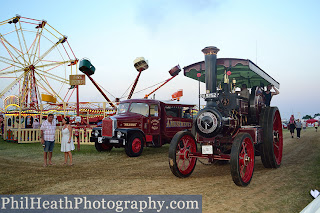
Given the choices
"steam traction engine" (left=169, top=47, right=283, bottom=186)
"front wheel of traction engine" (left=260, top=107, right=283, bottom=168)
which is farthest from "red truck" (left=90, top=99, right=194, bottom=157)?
"front wheel of traction engine" (left=260, top=107, right=283, bottom=168)

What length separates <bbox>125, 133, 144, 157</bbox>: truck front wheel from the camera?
9.02 metres

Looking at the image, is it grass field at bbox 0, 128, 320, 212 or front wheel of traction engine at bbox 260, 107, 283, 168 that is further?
front wheel of traction engine at bbox 260, 107, 283, 168

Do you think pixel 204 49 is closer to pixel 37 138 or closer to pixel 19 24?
pixel 37 138

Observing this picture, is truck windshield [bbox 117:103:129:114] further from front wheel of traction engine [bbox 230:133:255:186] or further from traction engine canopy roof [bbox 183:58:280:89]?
A: front wheel of traction engine [bbox 230:133:255:186]

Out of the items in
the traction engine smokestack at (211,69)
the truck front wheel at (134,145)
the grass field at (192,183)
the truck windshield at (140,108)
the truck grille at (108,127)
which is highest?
the traction engine smokestack at (211,69)

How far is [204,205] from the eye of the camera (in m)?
3.71

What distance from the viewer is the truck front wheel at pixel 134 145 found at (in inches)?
355

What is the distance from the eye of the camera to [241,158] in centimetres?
476

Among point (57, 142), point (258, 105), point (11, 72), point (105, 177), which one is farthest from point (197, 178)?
point (11, 72)

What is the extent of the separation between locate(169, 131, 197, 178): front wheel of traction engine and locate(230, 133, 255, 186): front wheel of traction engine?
1.13 meters

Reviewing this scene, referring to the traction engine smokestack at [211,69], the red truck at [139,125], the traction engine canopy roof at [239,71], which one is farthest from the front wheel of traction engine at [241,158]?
the red truck at [139,125]

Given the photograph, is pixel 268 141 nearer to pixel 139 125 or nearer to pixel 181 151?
pixel 181 151

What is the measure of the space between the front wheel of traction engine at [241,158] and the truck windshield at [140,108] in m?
5.34

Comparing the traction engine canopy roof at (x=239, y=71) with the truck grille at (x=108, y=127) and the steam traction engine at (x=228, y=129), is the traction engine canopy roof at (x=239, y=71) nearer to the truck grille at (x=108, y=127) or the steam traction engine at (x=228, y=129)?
the steam traction engine at (x=228, y=129)
